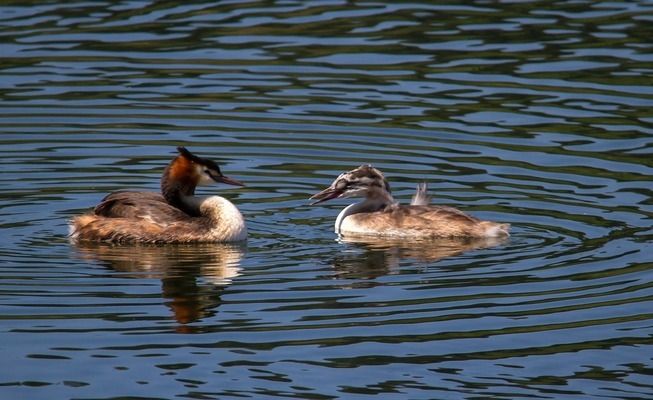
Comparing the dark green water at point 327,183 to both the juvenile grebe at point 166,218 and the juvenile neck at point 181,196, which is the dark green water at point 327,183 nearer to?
the juvenile grebe at point 166,218

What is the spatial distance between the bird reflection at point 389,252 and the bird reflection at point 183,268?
36.3 inches

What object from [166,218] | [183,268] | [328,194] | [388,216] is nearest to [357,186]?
[328,194]

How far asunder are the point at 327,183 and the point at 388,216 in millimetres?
1634

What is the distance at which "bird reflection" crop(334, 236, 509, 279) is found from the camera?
45.9 ft

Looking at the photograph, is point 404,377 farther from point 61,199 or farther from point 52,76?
point 52,76

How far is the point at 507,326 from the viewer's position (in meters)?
12.0

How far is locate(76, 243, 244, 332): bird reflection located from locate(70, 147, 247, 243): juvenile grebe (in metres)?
0.10

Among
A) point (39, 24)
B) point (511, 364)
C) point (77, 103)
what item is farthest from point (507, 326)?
point (39, 24)

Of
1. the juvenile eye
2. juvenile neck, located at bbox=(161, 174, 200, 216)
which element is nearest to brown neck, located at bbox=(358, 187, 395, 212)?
the juvenile eye

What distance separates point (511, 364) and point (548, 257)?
304 centimetres

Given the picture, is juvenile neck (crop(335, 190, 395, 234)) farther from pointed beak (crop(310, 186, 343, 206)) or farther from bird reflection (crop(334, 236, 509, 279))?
bird reflection (crop(334, 236, 509, 279))

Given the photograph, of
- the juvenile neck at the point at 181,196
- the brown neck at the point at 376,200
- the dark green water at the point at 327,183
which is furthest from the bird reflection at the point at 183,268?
the brown neck at the point at 376,200

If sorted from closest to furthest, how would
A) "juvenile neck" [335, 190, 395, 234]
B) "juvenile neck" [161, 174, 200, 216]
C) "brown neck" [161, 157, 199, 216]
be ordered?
"brown neck" [161, 157, 199, 216] → "juvenile neck" [161, 174, 200, 216] → "juvenile neck" [335, 190, 395, 234]

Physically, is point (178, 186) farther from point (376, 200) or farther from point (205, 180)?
point (376, 200)
